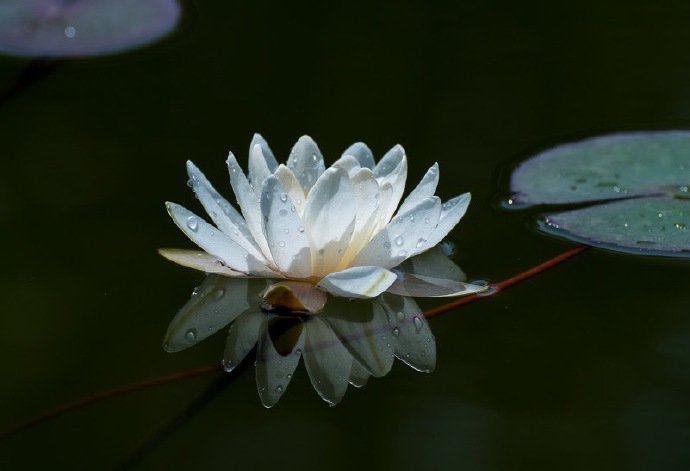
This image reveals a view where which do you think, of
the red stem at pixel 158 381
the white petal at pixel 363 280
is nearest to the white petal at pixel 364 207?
the white petal at pixel 363 280

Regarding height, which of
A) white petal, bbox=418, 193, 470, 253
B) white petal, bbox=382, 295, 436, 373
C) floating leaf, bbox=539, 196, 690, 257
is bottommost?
floating leaf, bbox=539, 196, 690, 257

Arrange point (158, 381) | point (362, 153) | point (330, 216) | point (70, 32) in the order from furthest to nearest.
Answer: point (70, 32) < point (362, 153) < point (330, 216) < point (158, 381)

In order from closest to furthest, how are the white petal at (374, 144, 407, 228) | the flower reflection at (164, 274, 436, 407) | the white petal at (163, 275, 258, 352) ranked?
1. the flower reflection at (164, 274, 436, 407)
2. the white petal at (163, 275, 258, 352)
3. the white petal at (374, 144, 407, 228)

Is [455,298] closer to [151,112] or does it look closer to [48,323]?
[48,323]

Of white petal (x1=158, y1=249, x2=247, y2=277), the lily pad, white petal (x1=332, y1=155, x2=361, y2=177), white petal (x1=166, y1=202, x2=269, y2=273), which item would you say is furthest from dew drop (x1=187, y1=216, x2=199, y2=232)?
the lily pad

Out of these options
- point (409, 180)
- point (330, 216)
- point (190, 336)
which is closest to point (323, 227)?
point (330, 216)

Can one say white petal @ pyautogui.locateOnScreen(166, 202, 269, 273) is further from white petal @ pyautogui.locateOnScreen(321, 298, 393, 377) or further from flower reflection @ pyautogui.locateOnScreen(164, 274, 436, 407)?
white petal @ pyautogui.locateOnScreen(321, 298, 393, 377)

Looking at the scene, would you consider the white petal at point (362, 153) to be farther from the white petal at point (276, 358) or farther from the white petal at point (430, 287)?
the white petal at point (276, 358)

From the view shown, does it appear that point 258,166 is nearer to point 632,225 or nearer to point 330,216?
point 330,216

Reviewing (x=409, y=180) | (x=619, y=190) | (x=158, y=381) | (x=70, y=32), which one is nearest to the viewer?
(x=158, y=381)
